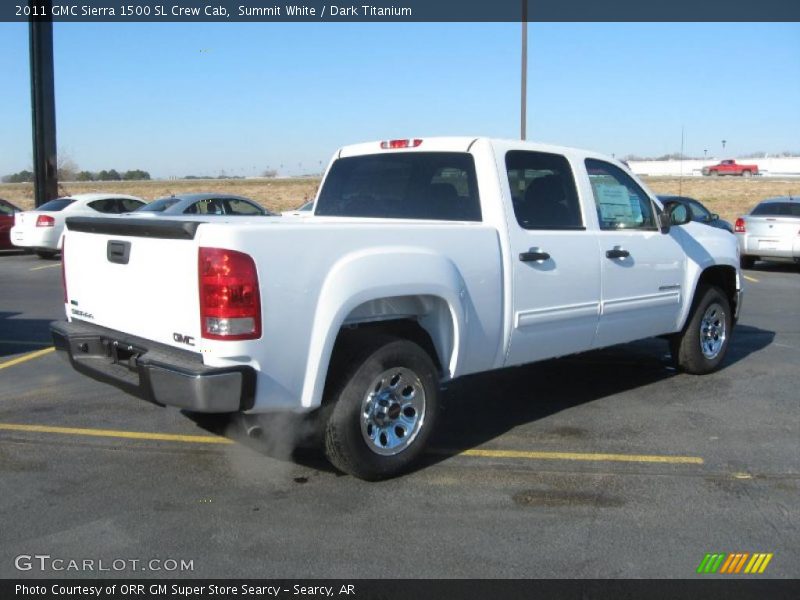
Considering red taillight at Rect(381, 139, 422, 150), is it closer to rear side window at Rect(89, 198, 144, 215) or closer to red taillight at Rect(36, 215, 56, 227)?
red taillight at Rect(36, 215, 56, 227)

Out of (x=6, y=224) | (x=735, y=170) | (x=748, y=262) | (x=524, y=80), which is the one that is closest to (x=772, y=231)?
(x=748, y=262)

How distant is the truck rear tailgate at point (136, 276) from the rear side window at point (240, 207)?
11.4 metres

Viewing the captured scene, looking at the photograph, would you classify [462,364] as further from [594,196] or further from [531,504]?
[594,196]

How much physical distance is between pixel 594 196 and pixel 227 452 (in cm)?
321

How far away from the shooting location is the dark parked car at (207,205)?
1546cm

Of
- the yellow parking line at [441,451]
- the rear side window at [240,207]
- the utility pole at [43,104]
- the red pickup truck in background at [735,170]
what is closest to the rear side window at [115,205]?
the rear side window at [240,207]

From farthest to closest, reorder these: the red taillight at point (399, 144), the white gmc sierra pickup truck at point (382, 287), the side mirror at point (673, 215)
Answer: the side mirror at point (673, 215), the red taillight at point (399, 144), the white gmc sierra pickup truck at point (382, 287)

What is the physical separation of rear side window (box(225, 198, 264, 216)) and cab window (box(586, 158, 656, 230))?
1077 centimetres

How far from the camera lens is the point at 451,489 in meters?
4.58

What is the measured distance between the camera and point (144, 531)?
3.96 m

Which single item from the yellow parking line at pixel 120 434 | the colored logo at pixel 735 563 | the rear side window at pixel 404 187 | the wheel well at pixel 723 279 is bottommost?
the colored logo at pixel 735 563

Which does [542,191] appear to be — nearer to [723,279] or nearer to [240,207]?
[723,279]

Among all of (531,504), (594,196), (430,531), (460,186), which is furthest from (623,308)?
(430,531)

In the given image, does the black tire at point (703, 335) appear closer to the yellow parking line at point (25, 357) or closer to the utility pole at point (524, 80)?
the yellow parking line at point (25, 357)
